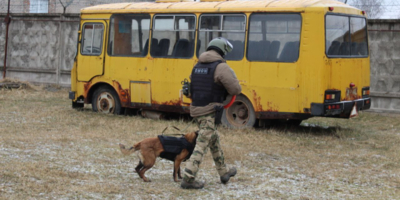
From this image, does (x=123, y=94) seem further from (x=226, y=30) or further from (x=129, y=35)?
(x=226, y=30)

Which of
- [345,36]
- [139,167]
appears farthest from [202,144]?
[345,36]

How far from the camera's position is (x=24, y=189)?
608 cm

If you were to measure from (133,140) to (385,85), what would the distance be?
7.41 meters

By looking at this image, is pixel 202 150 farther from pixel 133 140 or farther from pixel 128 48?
pixel 128 48

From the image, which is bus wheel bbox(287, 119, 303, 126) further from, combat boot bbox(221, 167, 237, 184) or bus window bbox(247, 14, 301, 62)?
combat boot bbox(221, 167, 237, 184)

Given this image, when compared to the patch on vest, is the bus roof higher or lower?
higher

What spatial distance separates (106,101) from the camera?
13.2 meters

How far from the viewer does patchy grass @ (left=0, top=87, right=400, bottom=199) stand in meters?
6.37

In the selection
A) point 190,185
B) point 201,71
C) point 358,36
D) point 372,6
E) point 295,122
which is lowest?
point 190,185

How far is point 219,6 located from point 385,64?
5044mm

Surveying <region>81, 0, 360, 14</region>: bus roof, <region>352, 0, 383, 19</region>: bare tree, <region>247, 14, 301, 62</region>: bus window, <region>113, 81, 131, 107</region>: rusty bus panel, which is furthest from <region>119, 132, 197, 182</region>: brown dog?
<region>352, 0, 383, 19</region>: bare tree

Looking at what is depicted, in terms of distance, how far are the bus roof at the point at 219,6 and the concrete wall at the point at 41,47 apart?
18.1ft

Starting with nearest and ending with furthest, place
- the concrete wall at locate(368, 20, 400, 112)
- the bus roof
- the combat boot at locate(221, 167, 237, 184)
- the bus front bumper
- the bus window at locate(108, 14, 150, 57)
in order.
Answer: the combat boot at locate(221, 167, 237, 184), the bus front bumper, the bus roof, the bus window at locate(108, 14, 150, 57), the concrete wall at locate(368, 20, 400, 112)

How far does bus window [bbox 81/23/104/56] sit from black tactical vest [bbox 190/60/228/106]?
6.90m
